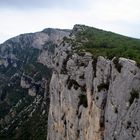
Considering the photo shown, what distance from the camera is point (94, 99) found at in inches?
3425

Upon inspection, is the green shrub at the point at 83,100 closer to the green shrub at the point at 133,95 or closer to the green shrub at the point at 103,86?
the green shrub at the point at 103,86

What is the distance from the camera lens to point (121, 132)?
6906 centimetres

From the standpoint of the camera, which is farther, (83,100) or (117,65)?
(83,100)

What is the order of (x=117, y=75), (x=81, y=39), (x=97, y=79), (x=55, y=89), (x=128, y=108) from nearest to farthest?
(x=128, y=108), (x=117, y=75), (x=97, y=79), (x=55, y=89), (x=81, y=39)

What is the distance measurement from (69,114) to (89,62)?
18.0m

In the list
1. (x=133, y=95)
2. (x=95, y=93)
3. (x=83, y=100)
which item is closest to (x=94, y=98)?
(x=95, y=93)

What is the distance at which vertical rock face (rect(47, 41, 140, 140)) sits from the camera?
67625 mm

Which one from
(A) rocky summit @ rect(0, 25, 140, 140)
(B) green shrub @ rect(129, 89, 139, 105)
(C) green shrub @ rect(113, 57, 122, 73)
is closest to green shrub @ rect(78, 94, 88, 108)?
(A) rocky summit @ rect(0, 25, 140, 140)

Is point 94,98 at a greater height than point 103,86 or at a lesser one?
lesser

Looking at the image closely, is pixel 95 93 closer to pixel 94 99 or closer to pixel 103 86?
pixel 94 99

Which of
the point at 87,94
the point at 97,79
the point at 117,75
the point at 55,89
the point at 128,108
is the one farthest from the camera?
the point at 55,89

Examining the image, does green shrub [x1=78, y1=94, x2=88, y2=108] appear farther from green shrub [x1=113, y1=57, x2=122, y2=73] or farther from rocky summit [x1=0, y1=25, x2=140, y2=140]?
green shrub [x1=113, y1=57, x2=122, y2=73]

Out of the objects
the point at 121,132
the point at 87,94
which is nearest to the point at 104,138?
the point at 121,132

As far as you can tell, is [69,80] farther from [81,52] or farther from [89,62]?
[89,62]
